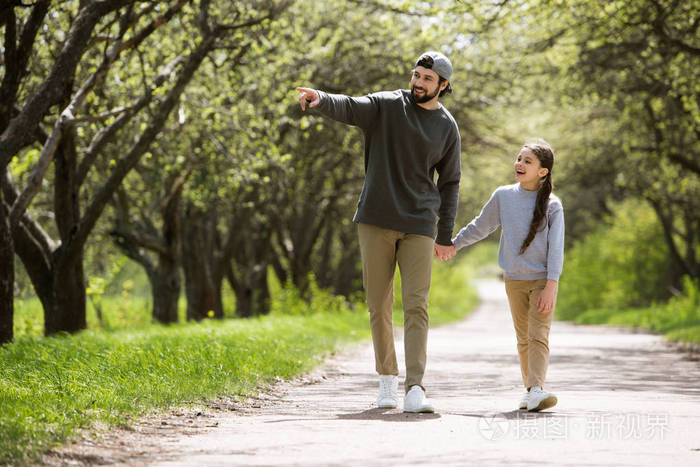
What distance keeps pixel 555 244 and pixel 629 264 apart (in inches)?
972

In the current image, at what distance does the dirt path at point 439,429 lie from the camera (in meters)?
4.47

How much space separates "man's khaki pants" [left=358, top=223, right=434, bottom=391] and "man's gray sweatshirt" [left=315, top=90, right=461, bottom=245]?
11cm

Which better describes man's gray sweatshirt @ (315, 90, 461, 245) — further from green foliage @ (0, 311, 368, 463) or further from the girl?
green foliage @ (0, 311, 368, 463)

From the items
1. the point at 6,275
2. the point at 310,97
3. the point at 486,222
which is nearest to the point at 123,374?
the point at 310,97

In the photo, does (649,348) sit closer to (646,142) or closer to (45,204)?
(646,142)

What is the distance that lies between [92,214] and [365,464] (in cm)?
844

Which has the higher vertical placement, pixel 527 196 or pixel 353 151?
pixel 353 151

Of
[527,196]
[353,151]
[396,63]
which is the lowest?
[527,196]

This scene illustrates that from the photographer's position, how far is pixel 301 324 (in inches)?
561

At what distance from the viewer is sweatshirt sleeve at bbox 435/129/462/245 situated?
250 inches

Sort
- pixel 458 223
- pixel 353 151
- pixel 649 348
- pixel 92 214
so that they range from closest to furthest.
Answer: pixel 92 214 < pixel 649 348 < pixel 353 151 < pixel 458 223

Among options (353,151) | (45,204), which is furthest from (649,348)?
(45,204)

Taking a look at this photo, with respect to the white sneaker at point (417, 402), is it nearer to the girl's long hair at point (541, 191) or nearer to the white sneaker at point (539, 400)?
the white sneaker at point (539, 400)

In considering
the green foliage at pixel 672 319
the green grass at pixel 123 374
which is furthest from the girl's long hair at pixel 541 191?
the green foliage at pixel 672 319
